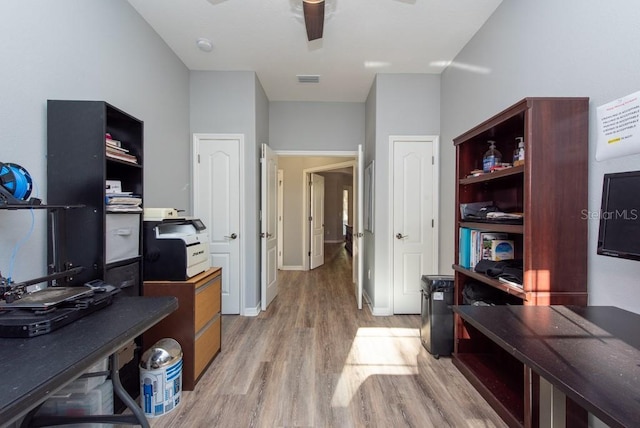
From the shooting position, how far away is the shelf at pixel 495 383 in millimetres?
1678

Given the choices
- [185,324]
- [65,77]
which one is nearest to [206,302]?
[185,324]

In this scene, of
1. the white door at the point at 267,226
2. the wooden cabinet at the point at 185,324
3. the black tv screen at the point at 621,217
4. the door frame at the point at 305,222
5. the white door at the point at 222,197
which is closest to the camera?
the black tv screen at the point at 621,217

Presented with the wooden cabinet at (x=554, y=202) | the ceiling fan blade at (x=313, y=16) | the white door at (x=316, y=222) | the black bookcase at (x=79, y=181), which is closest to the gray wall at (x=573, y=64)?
the wooden cabinet at (x=554, y=202)

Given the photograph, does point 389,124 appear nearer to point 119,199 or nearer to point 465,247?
point 465,247

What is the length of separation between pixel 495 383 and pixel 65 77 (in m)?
3.34

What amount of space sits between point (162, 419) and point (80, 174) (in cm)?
152

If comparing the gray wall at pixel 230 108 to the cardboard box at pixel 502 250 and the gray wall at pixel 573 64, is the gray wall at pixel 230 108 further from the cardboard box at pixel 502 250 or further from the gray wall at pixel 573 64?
the cardboard box at pixel 502 250

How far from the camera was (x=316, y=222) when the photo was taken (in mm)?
6375

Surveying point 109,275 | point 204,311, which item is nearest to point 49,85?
point 109,275

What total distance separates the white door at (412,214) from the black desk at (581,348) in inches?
82.6

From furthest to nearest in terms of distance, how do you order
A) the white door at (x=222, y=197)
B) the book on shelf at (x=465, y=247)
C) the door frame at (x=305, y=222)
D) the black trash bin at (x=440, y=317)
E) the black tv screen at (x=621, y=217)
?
the door frame at (x=305, y=222), the white door at (x=222, y=197), the black trash bin at (x=440, y=317), the book on shelf at (x=465, y=247), the black tv screen at (x=621, y=217)

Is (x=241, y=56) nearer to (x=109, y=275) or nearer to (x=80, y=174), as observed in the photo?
(x=80, y=174)

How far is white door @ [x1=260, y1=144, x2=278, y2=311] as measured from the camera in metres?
3.56

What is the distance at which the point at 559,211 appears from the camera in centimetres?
152
